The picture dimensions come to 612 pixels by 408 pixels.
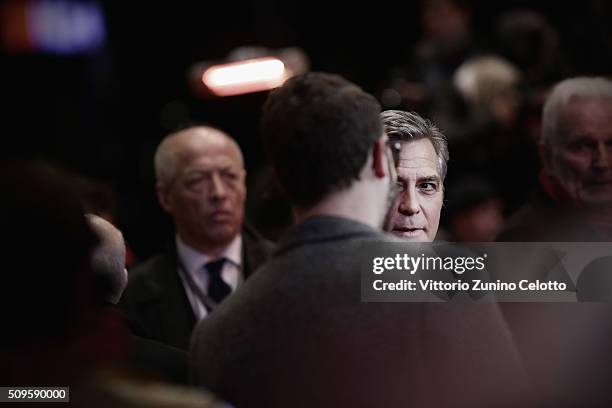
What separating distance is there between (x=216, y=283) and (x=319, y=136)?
1.80 metres

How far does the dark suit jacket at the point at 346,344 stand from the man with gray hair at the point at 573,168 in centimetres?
116

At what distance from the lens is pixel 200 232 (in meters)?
3.91

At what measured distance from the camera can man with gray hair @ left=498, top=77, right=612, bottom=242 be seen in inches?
127

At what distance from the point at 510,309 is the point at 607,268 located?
0.96ft

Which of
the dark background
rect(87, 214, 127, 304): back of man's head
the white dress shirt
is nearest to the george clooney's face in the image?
rect(87, 214, 127, 304): back of man's head

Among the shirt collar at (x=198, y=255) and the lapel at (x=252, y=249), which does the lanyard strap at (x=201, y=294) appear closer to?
the shirt collar at (x=198, y=255)

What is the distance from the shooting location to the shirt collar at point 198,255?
3.87m

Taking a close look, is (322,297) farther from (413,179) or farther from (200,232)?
(200,232)

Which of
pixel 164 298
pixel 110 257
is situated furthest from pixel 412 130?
pixel 164 298

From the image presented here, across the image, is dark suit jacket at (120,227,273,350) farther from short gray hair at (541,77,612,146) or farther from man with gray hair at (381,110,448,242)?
short gray hair at (541,77,612,146)

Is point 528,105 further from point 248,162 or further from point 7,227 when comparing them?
point 7,227

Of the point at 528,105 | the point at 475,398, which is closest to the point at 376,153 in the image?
the point at 475,398

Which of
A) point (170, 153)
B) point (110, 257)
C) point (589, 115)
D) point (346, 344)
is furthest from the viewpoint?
point (170, 153)

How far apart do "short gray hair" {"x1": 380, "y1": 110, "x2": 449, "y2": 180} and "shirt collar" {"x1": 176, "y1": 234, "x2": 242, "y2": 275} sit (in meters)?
1.30
